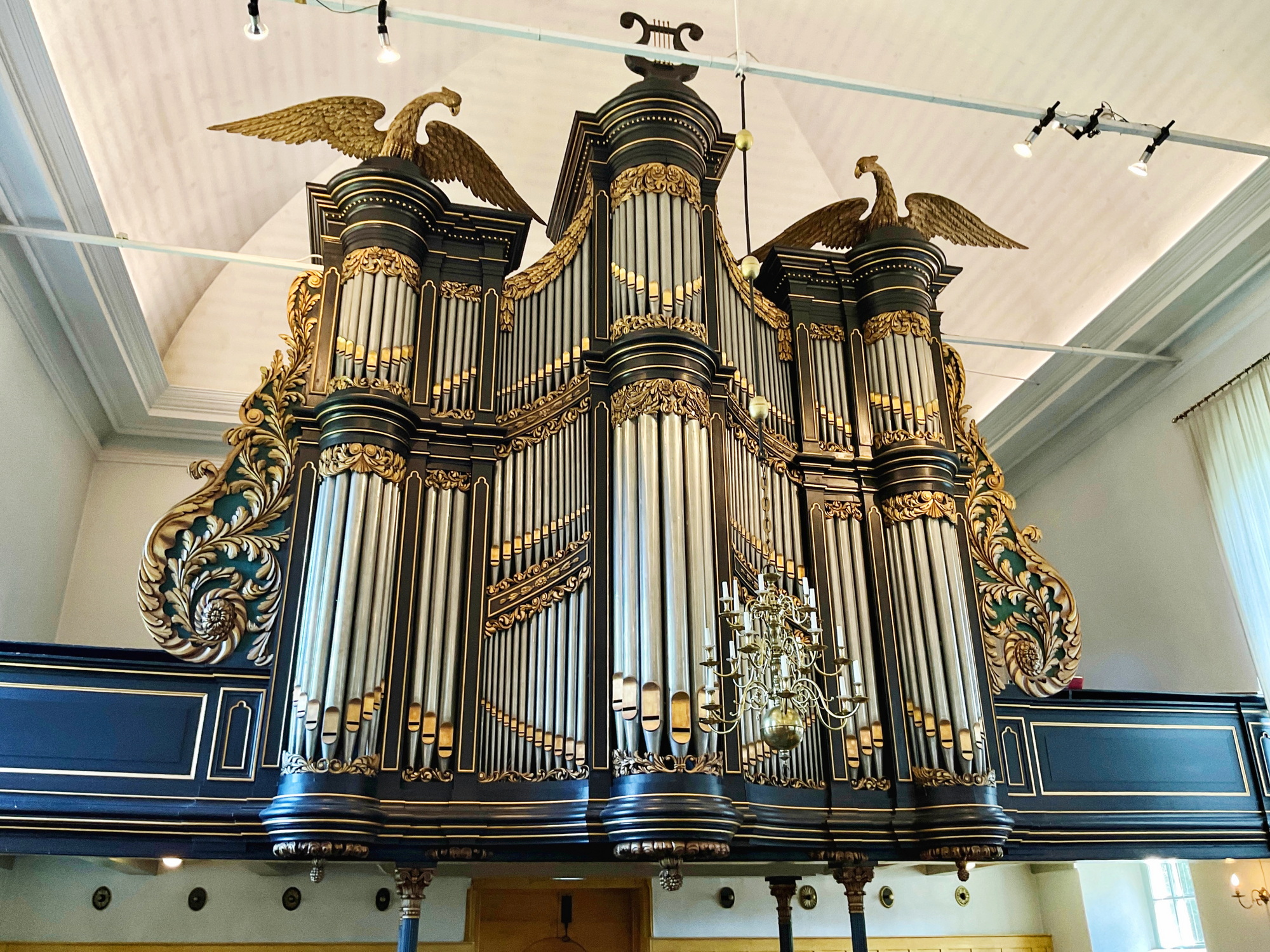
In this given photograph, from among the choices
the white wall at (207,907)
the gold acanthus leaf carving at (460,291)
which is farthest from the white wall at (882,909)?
the gold acanthus leaf carving at (460,291)

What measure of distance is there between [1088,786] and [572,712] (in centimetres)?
373

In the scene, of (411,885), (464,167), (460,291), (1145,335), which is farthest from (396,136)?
(1145,335)

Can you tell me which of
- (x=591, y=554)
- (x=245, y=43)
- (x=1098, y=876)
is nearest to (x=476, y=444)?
(x=591, y=554)

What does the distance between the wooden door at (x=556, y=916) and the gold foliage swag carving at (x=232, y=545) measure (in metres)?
3.99

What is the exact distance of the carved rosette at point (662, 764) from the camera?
237 inches

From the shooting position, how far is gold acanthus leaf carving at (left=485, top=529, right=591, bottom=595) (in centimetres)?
687

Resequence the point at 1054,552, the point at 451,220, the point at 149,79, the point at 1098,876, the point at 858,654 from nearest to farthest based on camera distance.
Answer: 1. the point at 858,654
2. the point at 451,220
3. the point at 149,79
4. the point at 1098,876
5. the point at 1054,552

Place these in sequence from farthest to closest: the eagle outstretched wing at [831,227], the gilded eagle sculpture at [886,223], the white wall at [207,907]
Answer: the eagle outstretched wing at [831,227]
the gilded eagle sculpture at [886,223]
the white wall at [207,907]

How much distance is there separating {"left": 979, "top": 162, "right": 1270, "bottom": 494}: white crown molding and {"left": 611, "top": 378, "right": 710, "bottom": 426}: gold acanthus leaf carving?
491 centimetres

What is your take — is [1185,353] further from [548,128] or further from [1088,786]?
[548,128]

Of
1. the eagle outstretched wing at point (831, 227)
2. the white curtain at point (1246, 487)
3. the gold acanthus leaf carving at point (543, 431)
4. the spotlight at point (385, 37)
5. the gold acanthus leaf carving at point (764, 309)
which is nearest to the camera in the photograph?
the spotlight at point (385, 37)

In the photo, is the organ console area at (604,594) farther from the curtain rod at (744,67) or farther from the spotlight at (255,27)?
the spotlight at (255,27)

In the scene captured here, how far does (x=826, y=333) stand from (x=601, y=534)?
2845mm

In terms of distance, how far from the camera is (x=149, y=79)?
8898 mm
